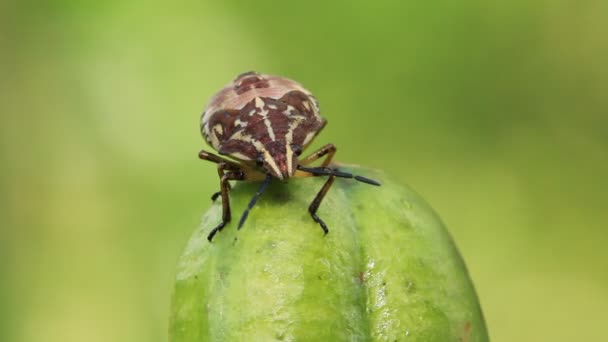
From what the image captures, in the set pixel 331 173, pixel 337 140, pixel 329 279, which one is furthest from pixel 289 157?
pixel 337 140

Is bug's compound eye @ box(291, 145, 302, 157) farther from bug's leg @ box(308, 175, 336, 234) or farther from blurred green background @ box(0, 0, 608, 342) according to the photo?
blurred green background @ box(0, 0, 608, 342)

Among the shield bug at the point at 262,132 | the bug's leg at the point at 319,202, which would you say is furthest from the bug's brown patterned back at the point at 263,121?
the bug's leg at the point at 319,202

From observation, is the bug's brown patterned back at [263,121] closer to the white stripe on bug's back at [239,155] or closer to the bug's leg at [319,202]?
the white stripe on bug's back at [239,155]

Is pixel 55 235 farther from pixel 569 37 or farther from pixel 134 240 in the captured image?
pixel 569 37

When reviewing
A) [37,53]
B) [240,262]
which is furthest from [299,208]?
[37,53]

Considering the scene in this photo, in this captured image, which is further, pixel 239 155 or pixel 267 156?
pixel 239 155

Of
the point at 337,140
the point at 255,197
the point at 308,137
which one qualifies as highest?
the point at 308,137

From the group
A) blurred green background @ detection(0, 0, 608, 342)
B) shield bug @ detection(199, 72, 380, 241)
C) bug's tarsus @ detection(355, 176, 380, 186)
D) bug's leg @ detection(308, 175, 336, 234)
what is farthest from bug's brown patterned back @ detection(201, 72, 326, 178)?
blurred green background @ detection(0, 0, 608, 342)

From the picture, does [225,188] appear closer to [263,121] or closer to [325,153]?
[263,121]
